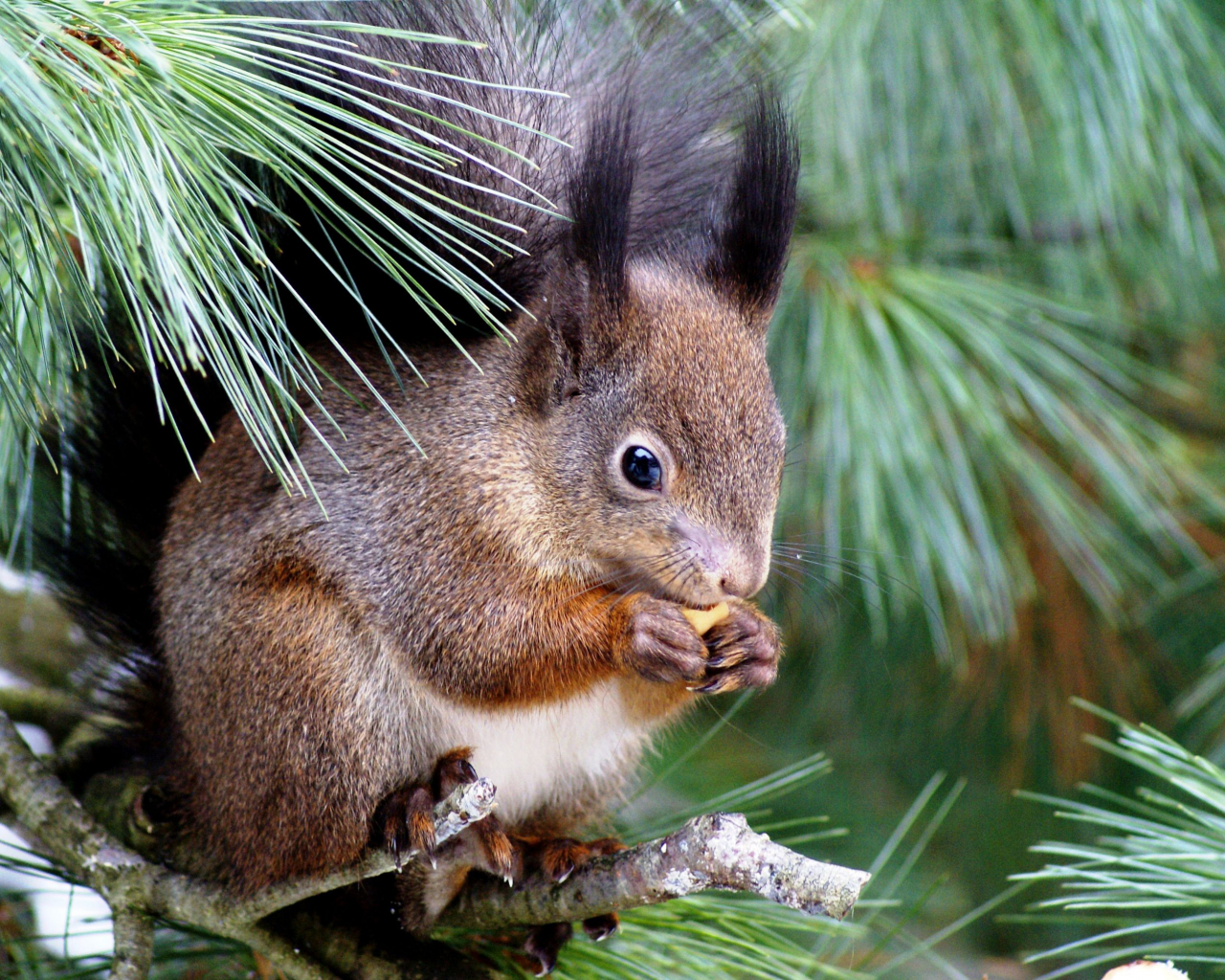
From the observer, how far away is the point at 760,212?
1.37 metres

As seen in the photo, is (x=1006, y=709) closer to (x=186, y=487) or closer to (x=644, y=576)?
(x=644, y=576)

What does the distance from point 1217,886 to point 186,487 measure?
1073 millimetres

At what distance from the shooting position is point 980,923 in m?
2.72

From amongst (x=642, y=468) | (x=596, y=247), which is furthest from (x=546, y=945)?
(x=596, y=247)

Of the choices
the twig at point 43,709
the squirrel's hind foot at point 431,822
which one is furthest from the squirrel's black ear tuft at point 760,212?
the twig at point 43,709

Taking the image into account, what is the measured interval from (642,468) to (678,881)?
0.42 m

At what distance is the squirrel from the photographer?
4.09ft

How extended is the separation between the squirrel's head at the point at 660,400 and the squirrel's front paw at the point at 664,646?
55 mm

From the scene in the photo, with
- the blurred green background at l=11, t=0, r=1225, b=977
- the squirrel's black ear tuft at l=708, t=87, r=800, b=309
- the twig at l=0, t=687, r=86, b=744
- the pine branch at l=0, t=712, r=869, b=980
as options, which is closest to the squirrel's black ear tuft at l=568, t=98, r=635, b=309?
the squirrel's black ear tuft at l=708, t=87, r=800, b=309

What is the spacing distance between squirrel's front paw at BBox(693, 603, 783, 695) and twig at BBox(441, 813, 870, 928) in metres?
0.18

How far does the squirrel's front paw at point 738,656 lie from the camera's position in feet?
4.06

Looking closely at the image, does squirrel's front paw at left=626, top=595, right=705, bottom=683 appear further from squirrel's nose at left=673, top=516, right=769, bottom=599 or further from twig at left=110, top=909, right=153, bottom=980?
twig at left=110, top=909, right=153, bottom=980

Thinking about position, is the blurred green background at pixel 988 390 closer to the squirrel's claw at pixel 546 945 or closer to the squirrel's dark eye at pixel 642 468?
the squirrel's claw at pixel 546 945

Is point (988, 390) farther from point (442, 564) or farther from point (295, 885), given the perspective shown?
point (295, 885)
